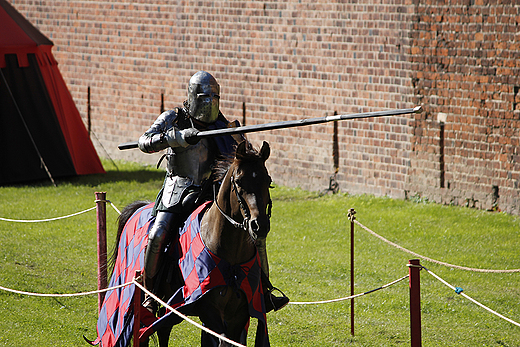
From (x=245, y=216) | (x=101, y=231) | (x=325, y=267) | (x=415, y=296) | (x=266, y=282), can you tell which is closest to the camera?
(x=245, y=216)

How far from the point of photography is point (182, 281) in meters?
4.90

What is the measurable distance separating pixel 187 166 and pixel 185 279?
860 millimetres

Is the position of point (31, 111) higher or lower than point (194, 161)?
higher

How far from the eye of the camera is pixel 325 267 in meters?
8.15

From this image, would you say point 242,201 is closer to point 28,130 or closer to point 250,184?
point 250,184

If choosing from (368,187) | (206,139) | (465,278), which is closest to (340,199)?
(368,187)

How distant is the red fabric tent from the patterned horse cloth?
6.90 meters

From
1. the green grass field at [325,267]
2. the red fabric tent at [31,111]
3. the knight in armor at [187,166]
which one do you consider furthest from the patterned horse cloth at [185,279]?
the red fabric tent at [31,111]

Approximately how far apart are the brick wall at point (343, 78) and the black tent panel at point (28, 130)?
7.46 ft

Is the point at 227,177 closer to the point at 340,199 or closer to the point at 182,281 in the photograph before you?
the point at 182,281

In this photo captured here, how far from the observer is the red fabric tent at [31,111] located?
12070mm

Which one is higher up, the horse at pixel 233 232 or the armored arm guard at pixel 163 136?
the armored arm guard at pixel 163 136

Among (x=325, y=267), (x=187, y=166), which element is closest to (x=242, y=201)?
(x=187, y=166)

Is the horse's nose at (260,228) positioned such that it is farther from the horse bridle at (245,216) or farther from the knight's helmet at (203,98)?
the knight's helmet at (203,98)
